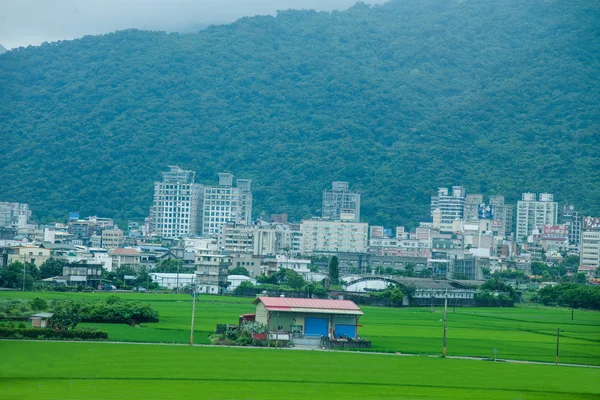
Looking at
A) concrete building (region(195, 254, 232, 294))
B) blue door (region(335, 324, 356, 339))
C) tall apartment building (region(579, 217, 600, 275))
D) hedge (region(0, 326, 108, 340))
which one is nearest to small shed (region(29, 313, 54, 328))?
hedge (region(0, 326, 108, 340))

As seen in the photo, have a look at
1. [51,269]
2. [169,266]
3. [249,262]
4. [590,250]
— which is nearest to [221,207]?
[590,250]

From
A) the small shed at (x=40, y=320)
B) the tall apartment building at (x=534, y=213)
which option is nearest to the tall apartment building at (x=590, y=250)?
the tall apartment building at (x=534, y=213)

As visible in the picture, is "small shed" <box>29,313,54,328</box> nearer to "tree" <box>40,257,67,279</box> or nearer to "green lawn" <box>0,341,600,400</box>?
"green lawn" <box>0,341,600,400</box>

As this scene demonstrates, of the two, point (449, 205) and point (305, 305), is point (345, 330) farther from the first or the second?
point (449, 205)

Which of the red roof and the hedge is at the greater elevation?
the red roof

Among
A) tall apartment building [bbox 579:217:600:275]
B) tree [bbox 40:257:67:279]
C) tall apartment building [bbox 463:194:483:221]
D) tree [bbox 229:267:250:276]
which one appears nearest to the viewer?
tree [bbox 40:257:67:279]

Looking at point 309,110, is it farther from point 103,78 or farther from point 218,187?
point 218,187

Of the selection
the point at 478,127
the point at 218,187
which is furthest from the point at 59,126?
the point at 478,127
